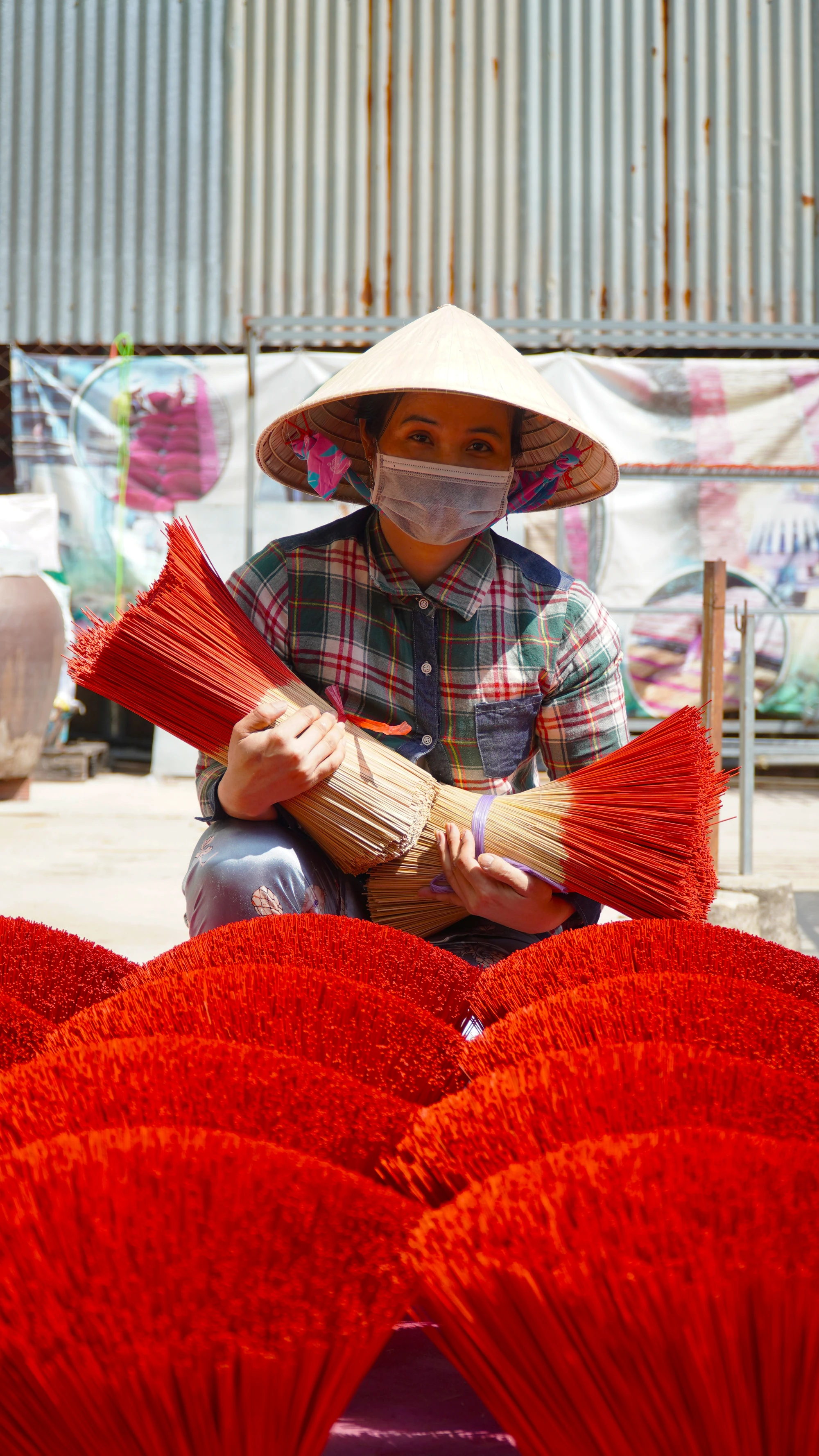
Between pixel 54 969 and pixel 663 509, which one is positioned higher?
pixel 663 509

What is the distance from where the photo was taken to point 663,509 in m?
6.04

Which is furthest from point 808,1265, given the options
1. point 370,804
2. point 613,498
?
point 613,498

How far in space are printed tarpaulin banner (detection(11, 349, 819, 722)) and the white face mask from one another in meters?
4.49

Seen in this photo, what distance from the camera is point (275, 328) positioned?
633 cm

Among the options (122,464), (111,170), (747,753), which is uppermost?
(111,170)

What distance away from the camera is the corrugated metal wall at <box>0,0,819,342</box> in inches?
254

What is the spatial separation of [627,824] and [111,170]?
21.0 feet

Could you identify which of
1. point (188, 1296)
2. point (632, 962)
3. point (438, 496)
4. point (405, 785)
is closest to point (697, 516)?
point (438, 496)

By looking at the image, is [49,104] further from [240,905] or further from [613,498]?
[240,905]

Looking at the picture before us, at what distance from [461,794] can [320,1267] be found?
3.50ft

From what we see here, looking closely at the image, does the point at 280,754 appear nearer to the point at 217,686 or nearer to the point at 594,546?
the point at 217,686

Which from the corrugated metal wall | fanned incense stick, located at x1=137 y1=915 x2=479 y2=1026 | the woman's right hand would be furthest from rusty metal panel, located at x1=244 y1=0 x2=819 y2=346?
fanned incense stick, located at x1=137 y1=915 x2=479 y2=1026

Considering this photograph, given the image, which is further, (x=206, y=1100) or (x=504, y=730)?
(x=504, y=730)

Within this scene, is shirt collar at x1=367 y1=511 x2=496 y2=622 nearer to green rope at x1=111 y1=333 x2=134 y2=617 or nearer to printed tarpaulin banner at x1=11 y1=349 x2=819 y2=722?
printed tarpaulin banner at x1=11 y1=349 x2=819 y2=722
